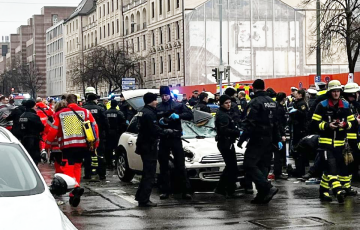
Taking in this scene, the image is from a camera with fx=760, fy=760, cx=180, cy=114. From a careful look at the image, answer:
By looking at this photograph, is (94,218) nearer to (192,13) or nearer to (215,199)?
(215,199)

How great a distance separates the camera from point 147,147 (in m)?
11.9

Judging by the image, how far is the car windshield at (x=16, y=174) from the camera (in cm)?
591

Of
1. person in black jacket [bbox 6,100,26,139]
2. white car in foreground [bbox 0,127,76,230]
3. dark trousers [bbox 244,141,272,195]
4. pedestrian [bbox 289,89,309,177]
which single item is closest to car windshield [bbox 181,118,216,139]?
pedestrian [bbox 289,89,309,177]

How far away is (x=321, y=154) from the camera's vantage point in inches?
510

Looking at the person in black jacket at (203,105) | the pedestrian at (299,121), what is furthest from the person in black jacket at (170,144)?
the person in black jacket at (203,105)

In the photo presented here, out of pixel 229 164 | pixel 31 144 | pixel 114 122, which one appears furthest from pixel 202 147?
pixel 114 122

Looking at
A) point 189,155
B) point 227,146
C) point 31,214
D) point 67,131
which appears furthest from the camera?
point 189,155

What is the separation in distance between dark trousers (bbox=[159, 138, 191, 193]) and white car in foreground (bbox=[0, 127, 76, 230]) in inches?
231

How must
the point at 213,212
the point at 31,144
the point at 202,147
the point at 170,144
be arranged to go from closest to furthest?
the point at 213,212 < the point at 170,144 < the point at 202,147 < the point at 31,144

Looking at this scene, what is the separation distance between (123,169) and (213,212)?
Result: 4.70m

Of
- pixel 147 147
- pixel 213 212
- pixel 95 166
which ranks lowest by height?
pixel 213 212

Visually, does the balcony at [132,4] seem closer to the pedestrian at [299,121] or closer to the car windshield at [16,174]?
the pedestrian at [299,121]

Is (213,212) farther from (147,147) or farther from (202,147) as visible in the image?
(202,147)

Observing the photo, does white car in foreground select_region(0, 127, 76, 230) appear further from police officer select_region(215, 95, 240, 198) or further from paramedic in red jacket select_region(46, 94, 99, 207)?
police officer select_region(215, 95, 240, 198)
